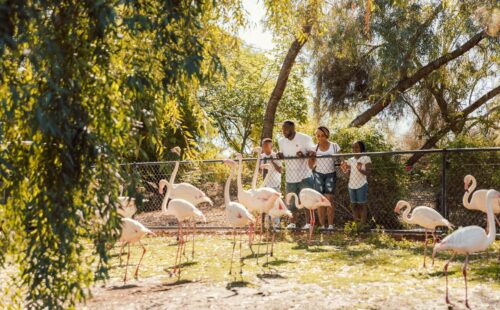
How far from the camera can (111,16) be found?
427 centimetres

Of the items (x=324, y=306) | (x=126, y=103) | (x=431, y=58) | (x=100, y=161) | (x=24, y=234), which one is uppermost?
(x=431, y=58)

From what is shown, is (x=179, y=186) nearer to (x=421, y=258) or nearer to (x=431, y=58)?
(x=421, y=258)

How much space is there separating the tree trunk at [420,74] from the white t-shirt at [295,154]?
16.1 feet

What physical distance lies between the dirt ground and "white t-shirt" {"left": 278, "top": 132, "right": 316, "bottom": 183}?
450 cm

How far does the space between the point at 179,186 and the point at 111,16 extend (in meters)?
7.51

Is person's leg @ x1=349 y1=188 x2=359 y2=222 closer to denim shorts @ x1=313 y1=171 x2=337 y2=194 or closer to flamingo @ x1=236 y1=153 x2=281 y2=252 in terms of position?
denim shorts @ x1=313 y1=171 x2=337 y2=194

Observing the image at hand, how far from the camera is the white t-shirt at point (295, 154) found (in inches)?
493

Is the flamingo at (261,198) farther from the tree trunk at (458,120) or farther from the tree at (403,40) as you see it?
the tree trunk at (458,120)

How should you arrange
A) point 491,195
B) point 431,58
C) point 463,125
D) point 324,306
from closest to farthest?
point 324,306 → point 491,195 → point 431,58 → point 463,125

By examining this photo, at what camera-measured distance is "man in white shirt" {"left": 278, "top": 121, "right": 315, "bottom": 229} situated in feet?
41.1

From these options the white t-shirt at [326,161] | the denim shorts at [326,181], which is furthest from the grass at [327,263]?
the white t-shirt at [326,161]

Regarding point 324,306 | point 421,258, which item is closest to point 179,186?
point 421,258

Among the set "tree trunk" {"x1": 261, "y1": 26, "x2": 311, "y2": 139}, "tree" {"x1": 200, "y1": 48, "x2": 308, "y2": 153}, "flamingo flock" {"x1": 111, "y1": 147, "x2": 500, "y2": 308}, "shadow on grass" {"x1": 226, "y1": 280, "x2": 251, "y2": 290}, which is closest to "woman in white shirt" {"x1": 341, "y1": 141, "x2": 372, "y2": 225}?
"flamingo flock" {"x1": 111, "y1": 147, "x2": 500, "y2": 308}

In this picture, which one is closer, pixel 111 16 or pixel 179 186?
pixel 111 16
